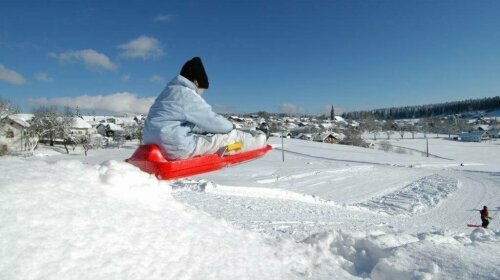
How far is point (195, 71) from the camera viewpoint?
5824 mm

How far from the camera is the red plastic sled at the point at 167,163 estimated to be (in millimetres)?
5398

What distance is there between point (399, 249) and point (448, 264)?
0.47 m

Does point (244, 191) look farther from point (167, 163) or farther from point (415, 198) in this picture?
point (415, 198)

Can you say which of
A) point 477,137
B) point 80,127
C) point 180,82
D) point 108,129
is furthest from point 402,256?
point 477,137

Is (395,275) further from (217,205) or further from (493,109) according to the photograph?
(493,109)

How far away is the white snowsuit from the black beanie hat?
25cm

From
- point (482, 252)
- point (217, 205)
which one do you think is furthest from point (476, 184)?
point (482, 252)

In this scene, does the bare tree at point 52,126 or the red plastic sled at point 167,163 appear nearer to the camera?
the red plastic sled at point 167,163

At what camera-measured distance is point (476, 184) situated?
31.5 metres

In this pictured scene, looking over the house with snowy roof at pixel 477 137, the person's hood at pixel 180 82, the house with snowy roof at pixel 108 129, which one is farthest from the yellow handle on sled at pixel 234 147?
the house with snowy roof at pixel 477 137

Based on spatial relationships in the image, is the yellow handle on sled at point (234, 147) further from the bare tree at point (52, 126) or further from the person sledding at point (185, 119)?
the bare tree at point (52, 126)

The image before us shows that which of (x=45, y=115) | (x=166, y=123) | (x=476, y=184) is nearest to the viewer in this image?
(x=166, y=123)

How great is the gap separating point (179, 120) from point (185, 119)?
92 mm

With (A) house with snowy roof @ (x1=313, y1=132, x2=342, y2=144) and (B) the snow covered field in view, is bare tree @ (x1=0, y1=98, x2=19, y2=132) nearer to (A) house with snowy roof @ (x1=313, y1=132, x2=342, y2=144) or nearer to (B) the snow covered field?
(B) the snow covered field
